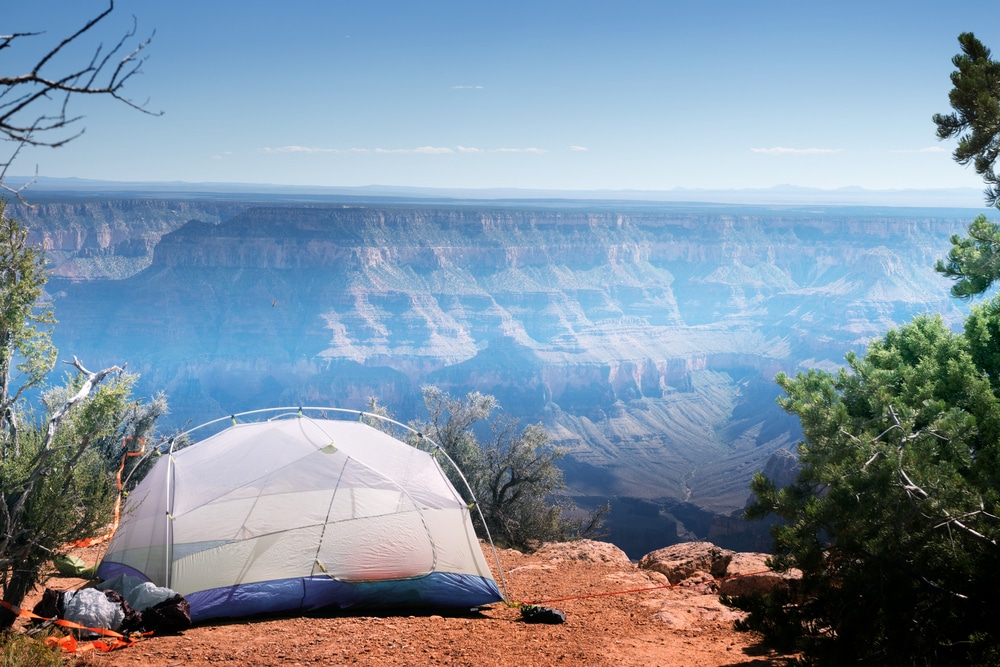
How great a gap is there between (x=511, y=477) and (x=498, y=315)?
381 ft

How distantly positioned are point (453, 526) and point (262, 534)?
8.47ft

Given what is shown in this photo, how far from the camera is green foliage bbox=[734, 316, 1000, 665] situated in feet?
20.0

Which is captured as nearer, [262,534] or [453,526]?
[262,534]

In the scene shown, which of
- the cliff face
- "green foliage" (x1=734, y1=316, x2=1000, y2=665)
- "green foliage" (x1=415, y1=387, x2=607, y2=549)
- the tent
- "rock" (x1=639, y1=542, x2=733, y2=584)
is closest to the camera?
"green foliage" (x1=734, y1=316, x2=1000, y2=665)

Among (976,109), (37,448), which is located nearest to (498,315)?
(37,448)

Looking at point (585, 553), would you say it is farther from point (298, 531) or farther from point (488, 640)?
point (298, 531)

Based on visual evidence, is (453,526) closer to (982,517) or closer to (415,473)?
(415,473)

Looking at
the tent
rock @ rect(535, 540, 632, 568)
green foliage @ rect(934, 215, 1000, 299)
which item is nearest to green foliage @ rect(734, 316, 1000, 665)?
green foliage @ rect(934, 215, 1000, 299)

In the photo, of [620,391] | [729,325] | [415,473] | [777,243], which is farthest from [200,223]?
[415,473]

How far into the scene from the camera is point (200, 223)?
119812 millimetres

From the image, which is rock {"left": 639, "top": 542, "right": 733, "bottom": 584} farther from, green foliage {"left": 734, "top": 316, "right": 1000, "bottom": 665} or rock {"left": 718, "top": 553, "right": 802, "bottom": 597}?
green foliage {"left": 734, "top": 316, "right": 1000, "bottom": 665}

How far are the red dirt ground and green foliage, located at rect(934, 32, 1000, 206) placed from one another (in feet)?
17.0

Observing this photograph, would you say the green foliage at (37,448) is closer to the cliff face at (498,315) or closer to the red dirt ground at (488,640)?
the red dirt ground at (488,640)

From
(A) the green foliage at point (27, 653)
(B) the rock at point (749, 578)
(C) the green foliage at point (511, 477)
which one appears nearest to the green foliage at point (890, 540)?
(B) the rock at point (749, 578)
